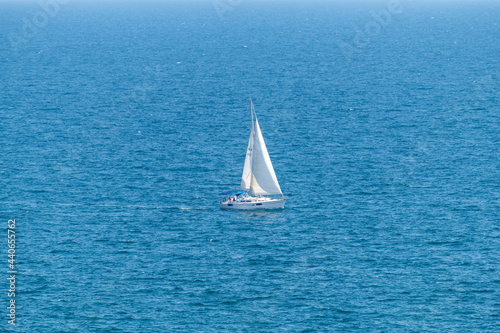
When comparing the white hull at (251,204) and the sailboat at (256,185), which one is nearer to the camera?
the white hull at (251,204)

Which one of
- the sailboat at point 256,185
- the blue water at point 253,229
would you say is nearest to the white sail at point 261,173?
the sailboat at point 256,185

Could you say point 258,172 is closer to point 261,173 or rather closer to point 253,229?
point 261,173

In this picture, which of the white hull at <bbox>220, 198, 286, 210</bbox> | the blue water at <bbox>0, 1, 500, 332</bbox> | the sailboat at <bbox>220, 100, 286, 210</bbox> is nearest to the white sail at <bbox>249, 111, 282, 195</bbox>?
the sailboat at <bbox>220, 100, 286, 210</bbox>

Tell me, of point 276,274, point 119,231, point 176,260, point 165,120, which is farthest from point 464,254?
point 165,120

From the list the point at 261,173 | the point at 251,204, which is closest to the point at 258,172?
the point at 261,173

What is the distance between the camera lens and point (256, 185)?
139 m

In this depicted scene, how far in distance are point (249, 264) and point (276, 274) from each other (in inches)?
180

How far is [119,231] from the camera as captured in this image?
5017 inches

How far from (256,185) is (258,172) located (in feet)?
6.94

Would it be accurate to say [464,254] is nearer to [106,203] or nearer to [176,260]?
[176,260]

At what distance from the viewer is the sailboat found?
136750 mm

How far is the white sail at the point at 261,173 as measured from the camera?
138 metres

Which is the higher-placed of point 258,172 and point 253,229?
point 258,172

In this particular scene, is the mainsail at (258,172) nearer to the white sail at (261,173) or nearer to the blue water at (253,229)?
the white sail at (261,173)
